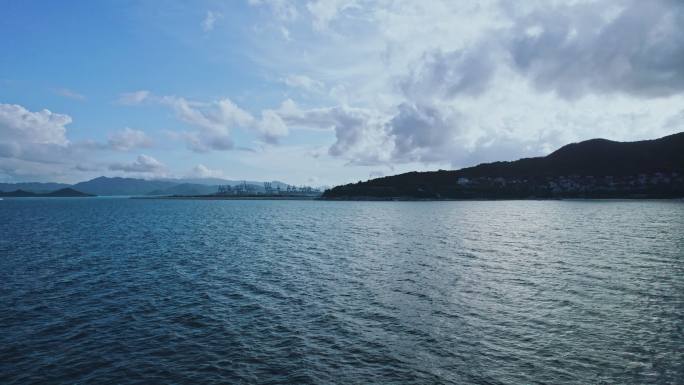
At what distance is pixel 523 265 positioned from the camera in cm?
5591

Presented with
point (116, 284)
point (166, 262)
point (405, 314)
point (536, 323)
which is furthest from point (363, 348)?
point (166, 262)

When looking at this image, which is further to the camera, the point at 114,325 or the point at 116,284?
the point at 116,284

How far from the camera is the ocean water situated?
23859 mm

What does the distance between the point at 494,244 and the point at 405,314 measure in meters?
49.7

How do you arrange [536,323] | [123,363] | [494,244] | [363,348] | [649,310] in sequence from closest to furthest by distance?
[123,363], [363,348], [536,323], [649,310], [494,244]

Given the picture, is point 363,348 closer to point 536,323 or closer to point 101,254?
point 536,323

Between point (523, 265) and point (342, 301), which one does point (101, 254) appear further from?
point (523, 265)

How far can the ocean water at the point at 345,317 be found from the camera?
23.9m

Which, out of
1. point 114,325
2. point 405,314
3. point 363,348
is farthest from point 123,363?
point 405,314

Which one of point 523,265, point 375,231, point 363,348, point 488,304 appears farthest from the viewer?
point 375,231

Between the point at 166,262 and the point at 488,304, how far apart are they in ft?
158

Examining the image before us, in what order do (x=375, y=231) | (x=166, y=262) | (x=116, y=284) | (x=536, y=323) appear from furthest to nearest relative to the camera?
(x=375, y=231) → (x=166, y=262) → (x=116, y=284) → (x=536, y=323)

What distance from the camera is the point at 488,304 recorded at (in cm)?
3725

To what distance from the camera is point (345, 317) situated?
3369 centimetres
